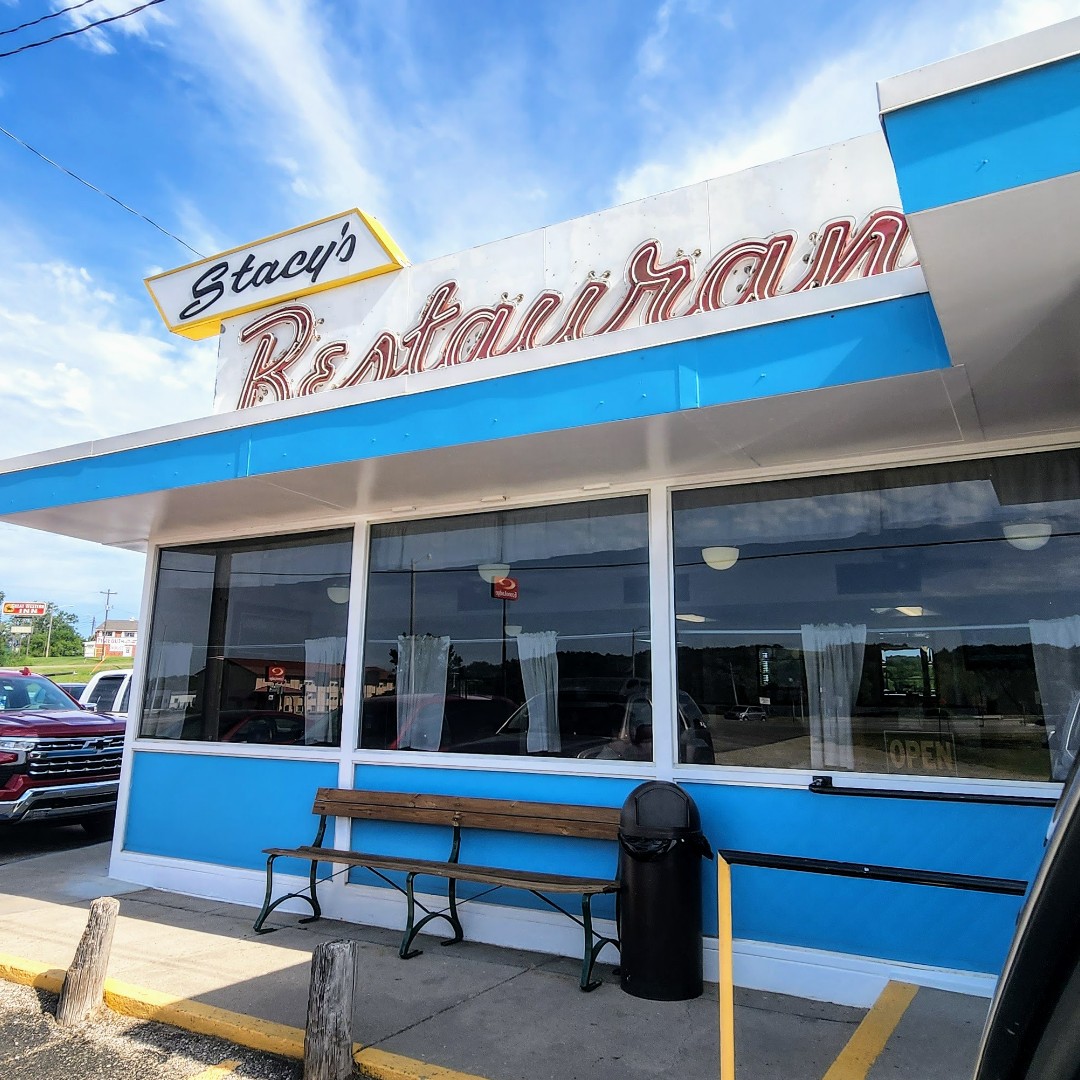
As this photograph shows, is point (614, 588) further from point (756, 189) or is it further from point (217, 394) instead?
point (217, 394)

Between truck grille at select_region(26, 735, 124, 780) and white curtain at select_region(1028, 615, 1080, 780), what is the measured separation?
8.73 m

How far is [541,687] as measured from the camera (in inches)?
221

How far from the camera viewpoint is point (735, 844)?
472 cm

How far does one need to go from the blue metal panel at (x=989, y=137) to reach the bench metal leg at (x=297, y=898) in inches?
208

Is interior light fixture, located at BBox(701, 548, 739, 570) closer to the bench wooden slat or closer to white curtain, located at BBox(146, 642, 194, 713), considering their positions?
the bench wooden slat

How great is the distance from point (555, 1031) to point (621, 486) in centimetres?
314

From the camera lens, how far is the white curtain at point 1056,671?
4156mm

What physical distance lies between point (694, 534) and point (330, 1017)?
3.29 metres

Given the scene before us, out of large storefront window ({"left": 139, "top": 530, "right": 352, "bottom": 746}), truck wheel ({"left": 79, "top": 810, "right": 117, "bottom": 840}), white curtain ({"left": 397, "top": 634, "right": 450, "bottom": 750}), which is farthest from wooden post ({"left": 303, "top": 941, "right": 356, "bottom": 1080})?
truck wheel ({"left": 79, "top": 810, "right": 117, "bottom": 840})

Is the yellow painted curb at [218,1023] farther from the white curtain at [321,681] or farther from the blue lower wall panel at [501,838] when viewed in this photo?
the white curtain at [321,681]

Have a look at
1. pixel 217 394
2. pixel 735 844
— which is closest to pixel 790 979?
pixel 735 844

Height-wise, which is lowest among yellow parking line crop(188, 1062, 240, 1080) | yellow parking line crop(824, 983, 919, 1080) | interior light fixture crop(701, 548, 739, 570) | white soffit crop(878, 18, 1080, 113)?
yellow parking line crop(188, 1062, 240, 1080)

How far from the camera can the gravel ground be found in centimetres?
361

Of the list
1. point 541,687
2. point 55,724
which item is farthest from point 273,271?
point 55,724
